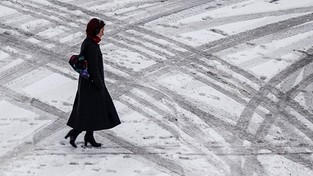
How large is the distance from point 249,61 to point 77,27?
11.7ft

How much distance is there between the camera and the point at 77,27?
11.7 metres

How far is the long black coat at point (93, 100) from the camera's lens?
23.6ft

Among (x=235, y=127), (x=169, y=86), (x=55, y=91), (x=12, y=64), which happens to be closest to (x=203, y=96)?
(x=169, y=86)

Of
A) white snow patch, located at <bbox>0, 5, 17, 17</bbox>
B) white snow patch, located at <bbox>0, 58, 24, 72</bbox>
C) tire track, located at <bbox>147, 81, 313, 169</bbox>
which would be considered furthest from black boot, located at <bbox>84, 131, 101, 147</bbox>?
white snow patch, located at <bbox>0, 5, 17, 17</bbox>

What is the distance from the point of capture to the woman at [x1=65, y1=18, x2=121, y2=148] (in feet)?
23.5

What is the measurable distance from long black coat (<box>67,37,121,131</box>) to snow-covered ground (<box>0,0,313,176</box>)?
53cm

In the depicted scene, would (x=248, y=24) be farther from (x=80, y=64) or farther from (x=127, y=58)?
(x=80, y=64)

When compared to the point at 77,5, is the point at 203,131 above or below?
below

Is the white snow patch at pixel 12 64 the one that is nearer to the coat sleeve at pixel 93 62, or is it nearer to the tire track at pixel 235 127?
the tire track at pixel 235 127

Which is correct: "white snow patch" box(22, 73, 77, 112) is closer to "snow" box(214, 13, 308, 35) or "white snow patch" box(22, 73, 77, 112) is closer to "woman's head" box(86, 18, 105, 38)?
"woman's head" box(86, 18, 105, 38)

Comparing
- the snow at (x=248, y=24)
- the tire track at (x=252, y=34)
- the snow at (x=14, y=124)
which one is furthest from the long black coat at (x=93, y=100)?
the snow at (x=248, y=24)

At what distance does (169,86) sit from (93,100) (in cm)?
251

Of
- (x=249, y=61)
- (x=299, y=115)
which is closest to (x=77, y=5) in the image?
(x=249, y=61)

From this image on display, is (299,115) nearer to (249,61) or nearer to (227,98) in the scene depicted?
(227,98)
